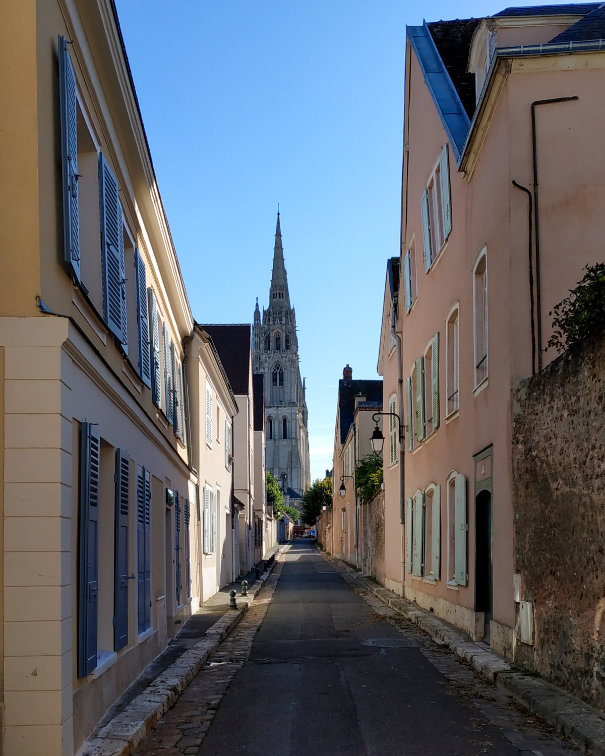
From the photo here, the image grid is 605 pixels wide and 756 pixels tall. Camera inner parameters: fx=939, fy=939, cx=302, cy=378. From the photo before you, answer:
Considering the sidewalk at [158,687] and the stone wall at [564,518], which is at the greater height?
the stone wall at [564,518]

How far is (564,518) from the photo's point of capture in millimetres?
8828

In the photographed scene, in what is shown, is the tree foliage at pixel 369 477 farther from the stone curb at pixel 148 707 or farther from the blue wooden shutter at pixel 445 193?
the stone curb at pixel 148 707

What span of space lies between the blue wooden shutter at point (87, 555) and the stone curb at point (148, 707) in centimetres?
55

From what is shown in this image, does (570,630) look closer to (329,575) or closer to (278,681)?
(278,681)

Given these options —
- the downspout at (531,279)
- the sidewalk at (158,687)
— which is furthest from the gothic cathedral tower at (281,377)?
the downspout at (531,279)

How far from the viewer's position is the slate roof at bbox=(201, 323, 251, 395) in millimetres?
34656

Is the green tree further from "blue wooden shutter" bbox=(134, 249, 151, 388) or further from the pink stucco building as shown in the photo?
"blue wooden shutter" bbox=(134, 249, 151, 388)

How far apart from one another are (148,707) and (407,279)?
14351mm

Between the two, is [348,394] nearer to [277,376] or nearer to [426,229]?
[426,229]

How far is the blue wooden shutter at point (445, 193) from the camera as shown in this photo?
1536cm

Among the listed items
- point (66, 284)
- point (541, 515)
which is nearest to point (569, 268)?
point (541, 515)

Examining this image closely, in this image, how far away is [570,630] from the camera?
339 inches

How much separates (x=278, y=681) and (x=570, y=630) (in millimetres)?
3518

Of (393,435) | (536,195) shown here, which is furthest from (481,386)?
(393,435)
